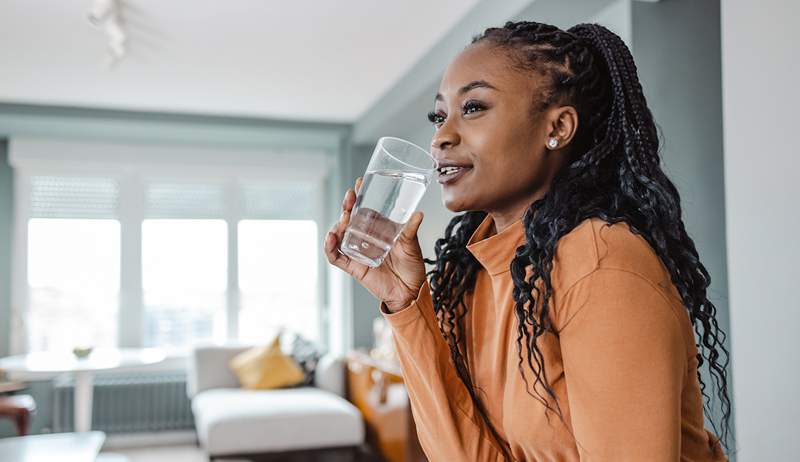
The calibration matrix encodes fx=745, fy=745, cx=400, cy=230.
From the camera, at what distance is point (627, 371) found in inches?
32.2

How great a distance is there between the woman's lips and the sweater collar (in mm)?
96

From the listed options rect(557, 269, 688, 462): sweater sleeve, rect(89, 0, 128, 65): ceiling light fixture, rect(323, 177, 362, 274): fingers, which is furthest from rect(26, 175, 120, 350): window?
rect(557, 269, 688, 462): sweater sleeve

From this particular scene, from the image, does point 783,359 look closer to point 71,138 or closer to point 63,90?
point 63,90

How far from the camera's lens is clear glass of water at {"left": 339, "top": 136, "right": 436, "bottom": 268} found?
1052 millimetres

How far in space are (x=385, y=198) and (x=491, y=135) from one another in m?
0.18

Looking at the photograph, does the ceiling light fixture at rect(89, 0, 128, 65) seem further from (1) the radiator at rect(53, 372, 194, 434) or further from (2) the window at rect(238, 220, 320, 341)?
(1) the radiator at rect(53, 372, 194, 434)

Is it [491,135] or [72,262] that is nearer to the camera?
[491,135]

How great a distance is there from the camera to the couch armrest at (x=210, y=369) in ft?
18.2

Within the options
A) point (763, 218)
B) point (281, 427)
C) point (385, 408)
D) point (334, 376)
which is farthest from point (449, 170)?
point (334, 376)

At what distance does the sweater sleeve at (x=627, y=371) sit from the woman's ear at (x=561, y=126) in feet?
0.80

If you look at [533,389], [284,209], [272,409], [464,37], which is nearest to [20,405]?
[272,409]

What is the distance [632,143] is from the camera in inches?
39.1

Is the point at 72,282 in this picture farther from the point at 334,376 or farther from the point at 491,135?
the point at 491,135

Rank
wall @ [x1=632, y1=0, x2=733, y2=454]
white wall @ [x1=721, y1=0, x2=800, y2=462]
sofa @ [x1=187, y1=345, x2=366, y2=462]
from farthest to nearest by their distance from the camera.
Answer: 1. sofa @ [x1=187, y1=345, x2=366, y2=462]
2. wall @ [x1=632, y1=0, x2=733, y2=454]
3. white wall @ [x1=721, y1=0, x2=800, y2=462]
